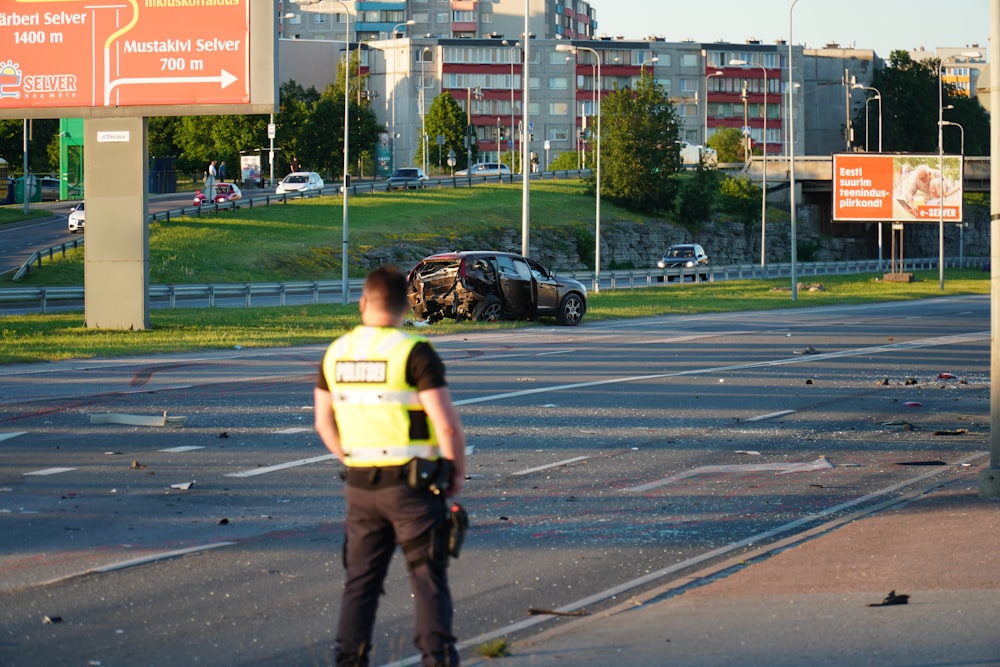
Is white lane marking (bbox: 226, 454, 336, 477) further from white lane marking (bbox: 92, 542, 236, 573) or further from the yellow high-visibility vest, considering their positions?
the yellow high-visibility vest

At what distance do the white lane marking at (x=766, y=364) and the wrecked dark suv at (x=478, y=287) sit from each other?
810 cm

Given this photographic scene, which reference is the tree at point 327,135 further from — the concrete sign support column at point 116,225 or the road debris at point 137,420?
the road debris at point 137,420

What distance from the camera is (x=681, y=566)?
344 inches

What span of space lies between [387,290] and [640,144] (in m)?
88.6

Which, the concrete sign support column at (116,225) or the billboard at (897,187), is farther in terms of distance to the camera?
the billboard at (897,187)

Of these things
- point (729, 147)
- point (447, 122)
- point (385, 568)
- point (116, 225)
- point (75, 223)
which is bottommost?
point (385, 568)

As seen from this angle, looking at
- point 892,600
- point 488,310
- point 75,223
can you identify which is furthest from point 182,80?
point 75,223

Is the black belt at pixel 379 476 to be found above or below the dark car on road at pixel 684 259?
below

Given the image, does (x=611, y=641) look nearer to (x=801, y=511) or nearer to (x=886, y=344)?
(x=801, y=511)

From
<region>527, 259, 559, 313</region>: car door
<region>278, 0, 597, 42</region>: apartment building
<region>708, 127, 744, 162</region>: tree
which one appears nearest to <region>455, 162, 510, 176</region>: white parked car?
<region>708, 127, 744, 162</region>: tree

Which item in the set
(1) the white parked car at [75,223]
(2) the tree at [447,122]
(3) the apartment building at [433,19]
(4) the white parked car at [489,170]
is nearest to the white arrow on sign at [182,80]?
(1) the white parked car at [75,223]

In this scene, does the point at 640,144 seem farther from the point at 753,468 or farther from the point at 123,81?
the point at 753,468

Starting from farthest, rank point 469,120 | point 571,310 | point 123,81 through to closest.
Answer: point 469,120 < point 571,310 < point 123,81

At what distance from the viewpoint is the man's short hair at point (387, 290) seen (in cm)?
579
